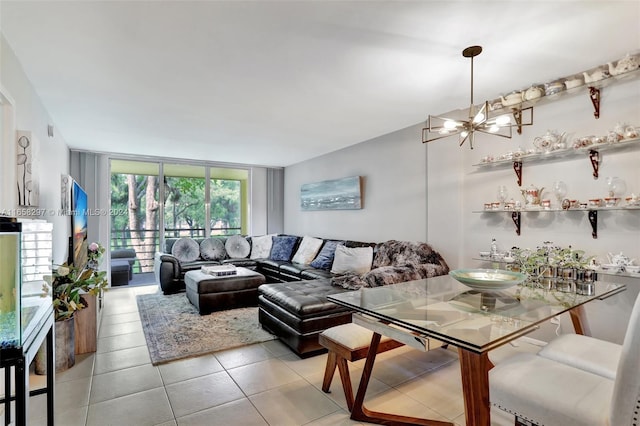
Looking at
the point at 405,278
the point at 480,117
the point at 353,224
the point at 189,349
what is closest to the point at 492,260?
the point at 405,278

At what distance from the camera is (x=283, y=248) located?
5.67m

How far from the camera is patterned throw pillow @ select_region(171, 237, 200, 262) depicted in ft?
17.5

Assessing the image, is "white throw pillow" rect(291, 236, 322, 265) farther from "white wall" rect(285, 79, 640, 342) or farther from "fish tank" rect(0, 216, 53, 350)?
"fish tank" rect(0, 216, 53, 350)

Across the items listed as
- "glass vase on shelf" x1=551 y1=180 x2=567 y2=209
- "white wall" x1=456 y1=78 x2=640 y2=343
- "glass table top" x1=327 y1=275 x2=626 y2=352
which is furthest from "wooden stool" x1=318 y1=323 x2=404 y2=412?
"glass vase on shelf" x1=551 y1=180 x2=567 y2=209

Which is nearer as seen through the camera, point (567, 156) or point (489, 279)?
point (489, 279)

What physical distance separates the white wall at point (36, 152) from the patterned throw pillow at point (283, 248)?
2.99 m

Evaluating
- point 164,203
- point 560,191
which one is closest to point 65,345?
point 164,203

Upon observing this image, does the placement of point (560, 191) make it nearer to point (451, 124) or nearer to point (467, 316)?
point (451, 124)

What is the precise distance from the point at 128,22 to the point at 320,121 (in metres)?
2.25

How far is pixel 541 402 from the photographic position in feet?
4.05

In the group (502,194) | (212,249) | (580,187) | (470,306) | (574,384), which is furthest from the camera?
(212,249)

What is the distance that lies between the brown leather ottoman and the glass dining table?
2.45m

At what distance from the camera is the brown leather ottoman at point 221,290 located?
3830 millimetres

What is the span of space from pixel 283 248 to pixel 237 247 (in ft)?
2.94
